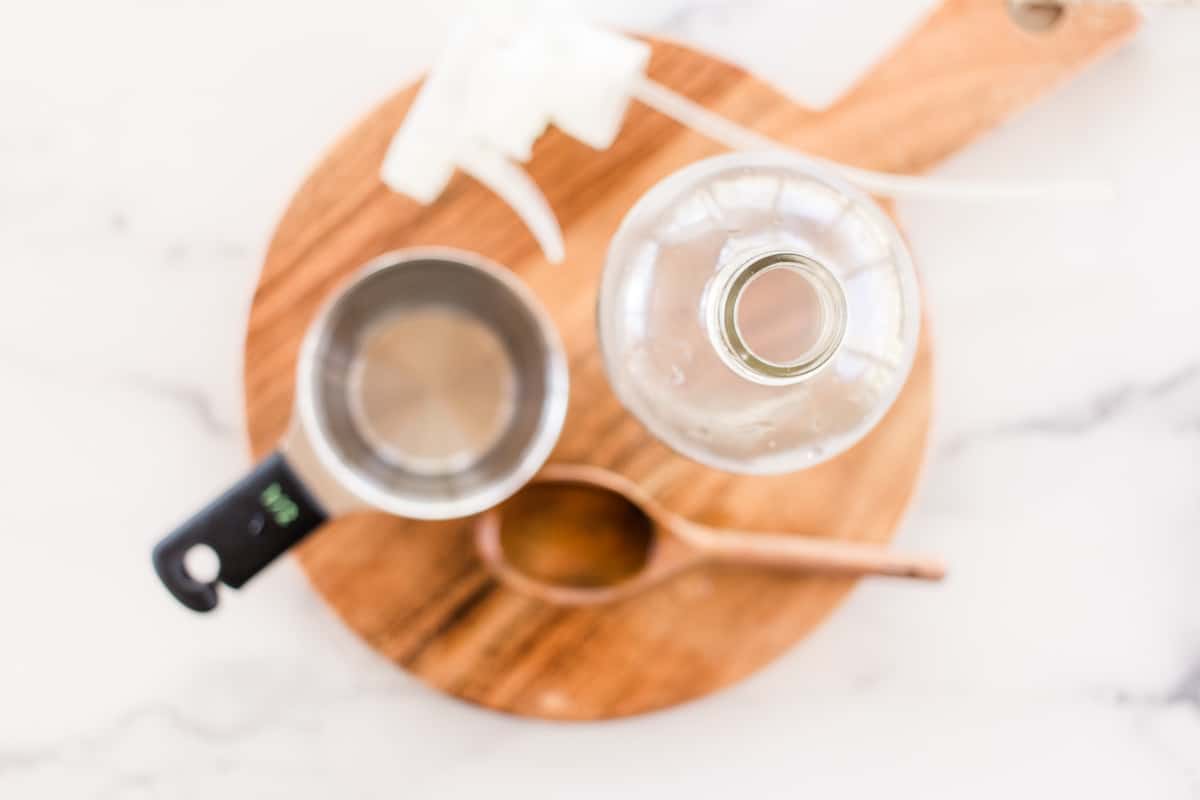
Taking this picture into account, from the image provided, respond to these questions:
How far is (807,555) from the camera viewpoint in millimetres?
667

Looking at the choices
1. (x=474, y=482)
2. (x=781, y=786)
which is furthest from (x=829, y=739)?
(x=474, y=482)

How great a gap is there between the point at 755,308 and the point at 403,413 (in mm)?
299

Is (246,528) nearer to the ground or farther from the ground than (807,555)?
farther from the ground

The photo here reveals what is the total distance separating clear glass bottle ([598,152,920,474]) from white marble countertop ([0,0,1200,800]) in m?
0.27

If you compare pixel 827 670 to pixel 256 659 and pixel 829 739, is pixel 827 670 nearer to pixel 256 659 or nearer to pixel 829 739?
pixel 829 739

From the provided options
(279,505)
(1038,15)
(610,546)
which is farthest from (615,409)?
(1038,15)

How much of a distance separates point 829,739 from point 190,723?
18.6 inches

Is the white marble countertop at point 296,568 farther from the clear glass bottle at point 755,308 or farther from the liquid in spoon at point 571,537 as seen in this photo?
the clear glass bottle at point 755,308

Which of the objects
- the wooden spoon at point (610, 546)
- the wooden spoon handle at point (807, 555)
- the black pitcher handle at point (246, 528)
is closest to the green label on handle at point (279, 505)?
the black pitcher handle at point (246, 528)

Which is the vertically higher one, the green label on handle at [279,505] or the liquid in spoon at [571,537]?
the green label on handle at [279,505]

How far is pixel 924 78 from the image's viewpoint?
2.24 feet

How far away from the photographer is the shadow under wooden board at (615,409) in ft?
2.21

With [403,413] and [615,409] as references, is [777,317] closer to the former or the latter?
[615,409]

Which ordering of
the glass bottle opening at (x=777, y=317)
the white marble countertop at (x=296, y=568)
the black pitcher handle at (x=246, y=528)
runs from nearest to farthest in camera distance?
the glass bottle opening at (x=777, y=317)
the black pitcher handle at (x=246, y=528)
the white marble countertop at (x=296, y=568)
